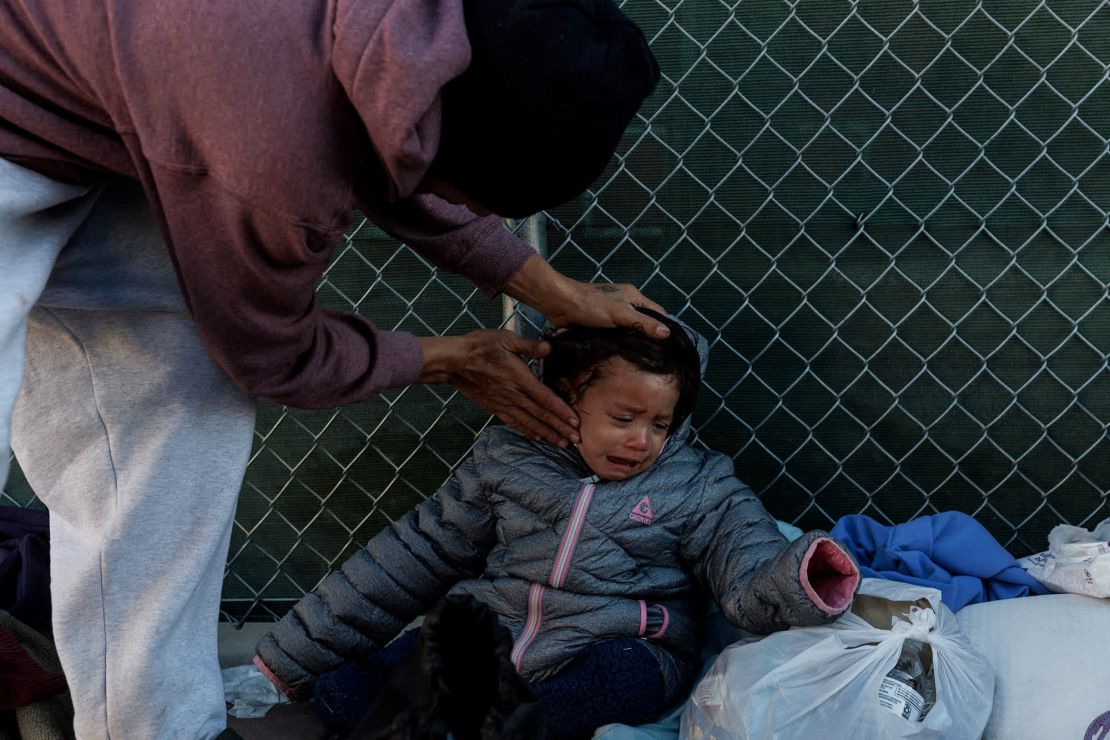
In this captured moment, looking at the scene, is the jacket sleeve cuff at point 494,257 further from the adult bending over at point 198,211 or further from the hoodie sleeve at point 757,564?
the hoodie sleeve at point 757,564

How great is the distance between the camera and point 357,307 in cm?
263

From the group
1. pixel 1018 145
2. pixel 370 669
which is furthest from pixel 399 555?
pixel 1018 145

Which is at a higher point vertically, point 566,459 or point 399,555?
point 566,459

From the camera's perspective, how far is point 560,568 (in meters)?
2.20

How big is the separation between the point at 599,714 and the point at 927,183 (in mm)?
1452

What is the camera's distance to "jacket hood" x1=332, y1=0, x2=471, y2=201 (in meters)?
1.19

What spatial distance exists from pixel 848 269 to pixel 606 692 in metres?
1.18

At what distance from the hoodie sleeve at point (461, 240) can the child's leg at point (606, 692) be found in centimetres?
78

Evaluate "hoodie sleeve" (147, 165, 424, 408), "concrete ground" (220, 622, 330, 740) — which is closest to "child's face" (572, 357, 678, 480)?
"hoodie sleeve" (147, 165, 424, 408)

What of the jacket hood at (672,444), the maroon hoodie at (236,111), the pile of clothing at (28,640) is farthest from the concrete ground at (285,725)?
the maroon hoodie at (236,111)

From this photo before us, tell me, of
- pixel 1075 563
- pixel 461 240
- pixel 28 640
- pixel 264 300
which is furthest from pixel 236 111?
pixel 1075 563

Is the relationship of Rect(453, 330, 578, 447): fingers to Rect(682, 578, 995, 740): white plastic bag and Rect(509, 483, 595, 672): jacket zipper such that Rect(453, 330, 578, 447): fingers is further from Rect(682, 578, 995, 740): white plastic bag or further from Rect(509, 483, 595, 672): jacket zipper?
Rect(682, 578, 995, 740): white plastic bag

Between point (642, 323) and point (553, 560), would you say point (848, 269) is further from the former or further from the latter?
point (553, 560)

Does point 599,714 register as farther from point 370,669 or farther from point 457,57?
point 457,57
